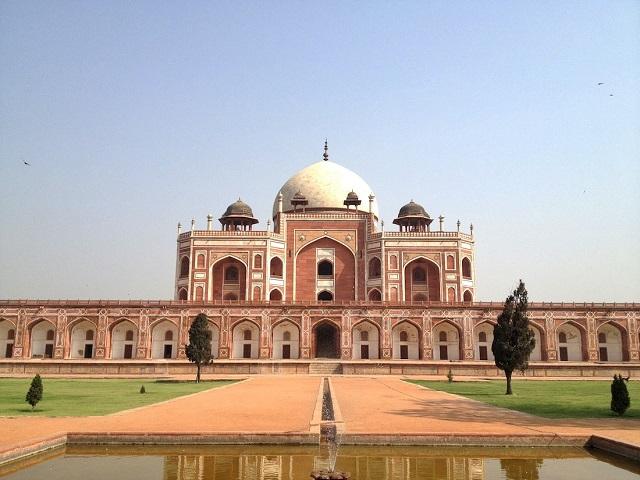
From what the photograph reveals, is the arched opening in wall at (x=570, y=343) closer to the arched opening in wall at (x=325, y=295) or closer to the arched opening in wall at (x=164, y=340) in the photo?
the arched opening in wall at (x=325, y=295)

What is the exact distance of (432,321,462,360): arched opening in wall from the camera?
3478cm

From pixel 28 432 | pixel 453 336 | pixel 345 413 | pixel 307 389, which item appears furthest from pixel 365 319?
pixel 28 432

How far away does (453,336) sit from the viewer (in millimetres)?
35219

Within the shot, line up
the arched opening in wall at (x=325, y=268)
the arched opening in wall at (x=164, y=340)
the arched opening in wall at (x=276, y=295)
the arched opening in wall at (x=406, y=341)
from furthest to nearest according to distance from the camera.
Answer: the arched opening in wall at (x=325, y=268), the arched opening in wall at (x=276, y=295), the arched opening in wall at (x=406, y=341), the arched opening in wall at (x=164, y=340)

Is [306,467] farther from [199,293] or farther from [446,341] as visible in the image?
[199,293]

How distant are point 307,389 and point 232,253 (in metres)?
22.7

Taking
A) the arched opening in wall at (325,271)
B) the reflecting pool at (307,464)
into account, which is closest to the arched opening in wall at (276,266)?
the arched opening in wall at (325,271)

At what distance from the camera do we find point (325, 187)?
4581 centimetres

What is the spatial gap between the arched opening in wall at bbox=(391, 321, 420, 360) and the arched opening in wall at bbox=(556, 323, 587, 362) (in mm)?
8429

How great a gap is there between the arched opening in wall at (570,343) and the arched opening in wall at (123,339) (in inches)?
1005

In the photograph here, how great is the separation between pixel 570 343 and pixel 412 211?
546 inches

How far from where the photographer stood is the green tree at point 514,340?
19.6m

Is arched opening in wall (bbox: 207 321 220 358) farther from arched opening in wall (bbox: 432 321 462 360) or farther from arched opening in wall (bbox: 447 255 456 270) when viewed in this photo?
arched opening in wall (bbox: 447 255 456 270)

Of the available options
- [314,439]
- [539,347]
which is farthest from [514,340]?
[539,347]
